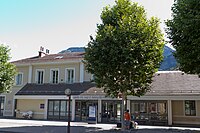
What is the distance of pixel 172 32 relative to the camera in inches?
557

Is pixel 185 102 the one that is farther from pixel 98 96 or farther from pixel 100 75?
pixel 100 75

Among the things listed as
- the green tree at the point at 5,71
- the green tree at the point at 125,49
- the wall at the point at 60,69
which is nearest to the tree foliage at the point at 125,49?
the green tree at the point at 125,49

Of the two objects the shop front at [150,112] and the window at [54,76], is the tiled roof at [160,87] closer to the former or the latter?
the window at [54,76]

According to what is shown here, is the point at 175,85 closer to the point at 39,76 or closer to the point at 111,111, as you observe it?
the point at 111,111

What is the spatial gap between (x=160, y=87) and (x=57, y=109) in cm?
1180

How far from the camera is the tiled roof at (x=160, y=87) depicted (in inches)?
914

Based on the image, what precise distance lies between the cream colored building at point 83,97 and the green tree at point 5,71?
609 cm

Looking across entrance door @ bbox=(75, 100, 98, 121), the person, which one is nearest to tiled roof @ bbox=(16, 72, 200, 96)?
entrance door @ bbox=(75, 100, 98, 121)

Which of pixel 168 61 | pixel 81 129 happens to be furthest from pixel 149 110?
pixel 168 61

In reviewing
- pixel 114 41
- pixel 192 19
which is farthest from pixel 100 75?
pixel 192 19

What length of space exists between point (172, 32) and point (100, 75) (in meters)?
6.02

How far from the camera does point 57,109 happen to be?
28.6 meters

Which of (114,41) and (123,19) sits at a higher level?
(123,19)

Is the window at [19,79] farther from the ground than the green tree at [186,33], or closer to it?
closer to it
